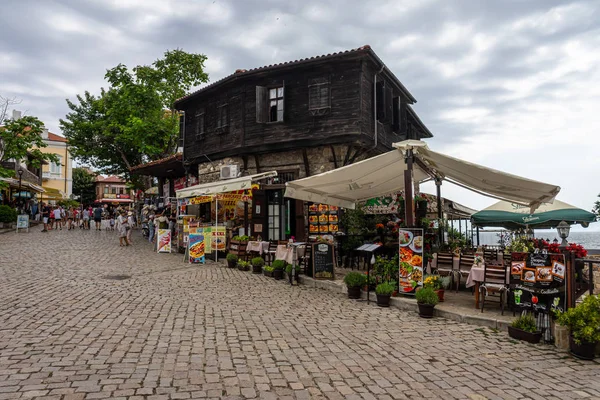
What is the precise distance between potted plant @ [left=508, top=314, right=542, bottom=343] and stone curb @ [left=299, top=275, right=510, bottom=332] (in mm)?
382

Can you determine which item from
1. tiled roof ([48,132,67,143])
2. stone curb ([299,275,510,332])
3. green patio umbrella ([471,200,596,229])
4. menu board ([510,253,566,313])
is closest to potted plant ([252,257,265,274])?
stone curb ([299,275,510,332])

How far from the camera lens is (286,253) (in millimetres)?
10969

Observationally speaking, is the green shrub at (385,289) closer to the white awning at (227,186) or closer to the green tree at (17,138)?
the white awning at (227,186)

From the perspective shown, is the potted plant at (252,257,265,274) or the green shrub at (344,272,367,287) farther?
the potted plant at (252,257,265,274)

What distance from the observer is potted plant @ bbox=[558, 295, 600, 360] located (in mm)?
4836

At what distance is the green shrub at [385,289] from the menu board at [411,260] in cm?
35

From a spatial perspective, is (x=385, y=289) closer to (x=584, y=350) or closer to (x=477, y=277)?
(x=477, y=277)

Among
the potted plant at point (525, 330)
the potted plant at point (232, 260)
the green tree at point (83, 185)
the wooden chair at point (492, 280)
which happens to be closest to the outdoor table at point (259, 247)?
the potted plant at point (232, 260)

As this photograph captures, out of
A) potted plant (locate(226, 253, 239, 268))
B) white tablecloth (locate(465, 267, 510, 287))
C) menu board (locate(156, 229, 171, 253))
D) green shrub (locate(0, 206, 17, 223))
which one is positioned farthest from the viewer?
green shrub (locate(0, 206, 17, 223))

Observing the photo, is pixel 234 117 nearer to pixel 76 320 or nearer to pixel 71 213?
pixel 76 320

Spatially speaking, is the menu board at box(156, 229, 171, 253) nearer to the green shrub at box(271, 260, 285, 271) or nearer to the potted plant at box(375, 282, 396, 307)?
the green shrub at box(271, 260, 285, 271)

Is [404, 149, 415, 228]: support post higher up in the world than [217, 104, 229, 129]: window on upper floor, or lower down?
lower down

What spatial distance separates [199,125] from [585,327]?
17.5 meters

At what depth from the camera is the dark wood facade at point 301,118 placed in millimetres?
14664
